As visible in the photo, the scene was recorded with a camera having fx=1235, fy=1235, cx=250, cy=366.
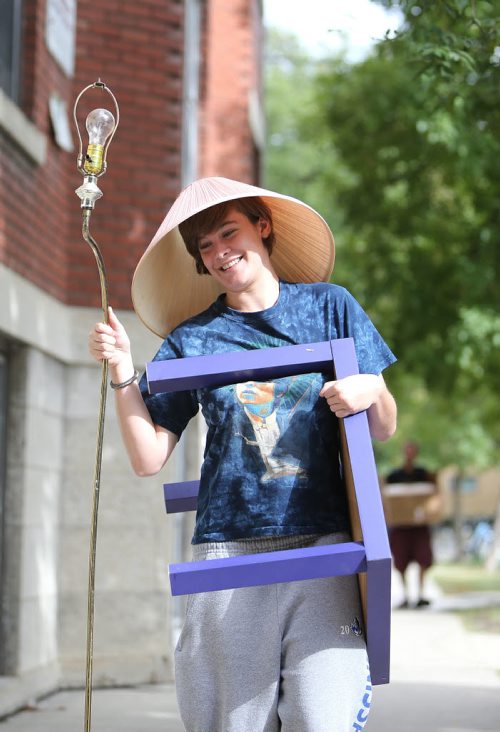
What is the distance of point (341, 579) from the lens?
3021mm

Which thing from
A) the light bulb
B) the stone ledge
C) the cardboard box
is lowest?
the cardboard box

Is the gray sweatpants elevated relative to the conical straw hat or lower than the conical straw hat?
lower

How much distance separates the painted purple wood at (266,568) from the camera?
108 inches

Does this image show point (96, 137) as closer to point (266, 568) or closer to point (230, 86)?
point (266, 568)

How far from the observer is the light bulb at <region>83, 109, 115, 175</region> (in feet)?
10.5

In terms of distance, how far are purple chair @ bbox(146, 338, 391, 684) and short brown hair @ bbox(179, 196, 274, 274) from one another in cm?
36

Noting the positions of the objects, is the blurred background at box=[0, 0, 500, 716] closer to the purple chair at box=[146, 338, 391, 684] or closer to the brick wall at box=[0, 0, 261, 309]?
the brick wall at box=[0, 0, 261, 309]

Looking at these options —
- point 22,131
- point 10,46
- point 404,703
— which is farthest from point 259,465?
point 10,46

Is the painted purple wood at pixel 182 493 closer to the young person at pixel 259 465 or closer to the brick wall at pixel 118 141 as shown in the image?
the young person at pixel 259 465

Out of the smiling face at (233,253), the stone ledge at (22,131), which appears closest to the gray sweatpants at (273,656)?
the smiling face at (233,253)

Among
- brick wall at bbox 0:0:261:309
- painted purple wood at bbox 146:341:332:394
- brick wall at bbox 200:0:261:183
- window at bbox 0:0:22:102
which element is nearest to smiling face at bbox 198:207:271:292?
painted purple wood at bbox 146:341:332:394

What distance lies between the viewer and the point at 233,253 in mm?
3162

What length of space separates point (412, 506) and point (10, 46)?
8.36 metres

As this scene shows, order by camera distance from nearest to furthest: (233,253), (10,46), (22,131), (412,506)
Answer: (233,253), (22,131), (10,46), (412,506)
